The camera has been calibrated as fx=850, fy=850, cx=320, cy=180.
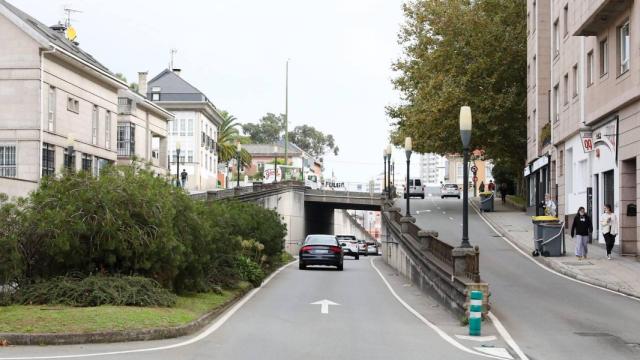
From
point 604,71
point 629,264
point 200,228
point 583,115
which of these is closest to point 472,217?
point 583,115

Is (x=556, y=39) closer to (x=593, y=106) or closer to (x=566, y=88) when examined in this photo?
(x=566, y=88)

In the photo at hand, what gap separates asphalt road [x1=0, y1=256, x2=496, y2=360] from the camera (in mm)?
12102

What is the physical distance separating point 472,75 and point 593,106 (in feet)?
75.1

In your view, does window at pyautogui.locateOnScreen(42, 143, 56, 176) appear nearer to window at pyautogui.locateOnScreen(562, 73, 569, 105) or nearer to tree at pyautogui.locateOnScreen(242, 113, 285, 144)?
window at pyautogui.locateOnScreen(562, 73, 569, 105)

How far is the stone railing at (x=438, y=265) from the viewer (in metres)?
17.6

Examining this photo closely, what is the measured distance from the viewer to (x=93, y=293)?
15867mm

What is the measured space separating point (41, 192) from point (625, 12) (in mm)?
21620

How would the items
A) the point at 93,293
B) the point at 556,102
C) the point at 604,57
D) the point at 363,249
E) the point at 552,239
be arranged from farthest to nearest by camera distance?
the point at 363,249 < the point at 556,102 < the point at 604,57 < the point at 552,239 < the point at 93,293

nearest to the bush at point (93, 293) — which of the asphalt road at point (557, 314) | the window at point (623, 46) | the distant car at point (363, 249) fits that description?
the asphalt road at point (557, 314)

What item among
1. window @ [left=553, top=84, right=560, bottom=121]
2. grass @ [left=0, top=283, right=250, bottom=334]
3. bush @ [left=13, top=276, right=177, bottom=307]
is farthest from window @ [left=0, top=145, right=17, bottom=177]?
grass @ [left=0, top=283, right=250, bottom=334]

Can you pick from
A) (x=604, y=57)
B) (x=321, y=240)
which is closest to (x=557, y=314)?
(x=604, y=57)

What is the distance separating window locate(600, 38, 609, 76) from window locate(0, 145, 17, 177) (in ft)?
95.9

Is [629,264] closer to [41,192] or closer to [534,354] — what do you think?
[534,354]

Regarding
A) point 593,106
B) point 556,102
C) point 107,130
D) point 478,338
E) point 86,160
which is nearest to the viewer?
point 478,338
